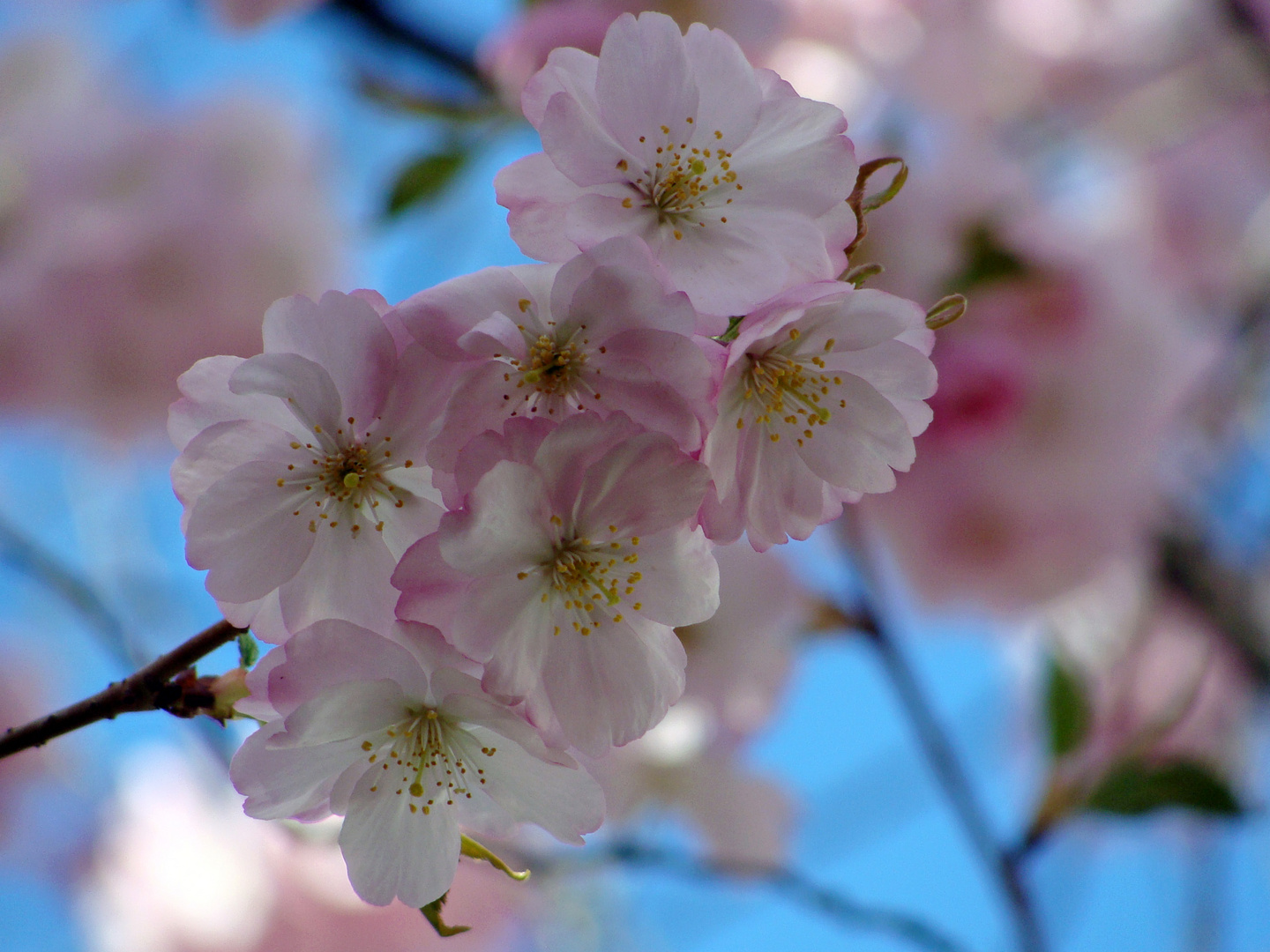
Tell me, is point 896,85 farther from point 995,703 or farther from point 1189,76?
point 995,703

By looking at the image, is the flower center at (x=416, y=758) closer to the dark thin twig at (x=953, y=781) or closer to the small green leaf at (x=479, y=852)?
the small green leaf at (x=479, y=852)

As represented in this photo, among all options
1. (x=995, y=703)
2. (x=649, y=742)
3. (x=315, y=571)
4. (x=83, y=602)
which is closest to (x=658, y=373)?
(x=315, y=571)

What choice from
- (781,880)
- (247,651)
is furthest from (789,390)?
(781,880)

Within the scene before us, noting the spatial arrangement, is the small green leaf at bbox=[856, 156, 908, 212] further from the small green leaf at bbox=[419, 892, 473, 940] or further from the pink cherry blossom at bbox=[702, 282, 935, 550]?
the small green leaf at bbox=[419, 892, 473, 940]

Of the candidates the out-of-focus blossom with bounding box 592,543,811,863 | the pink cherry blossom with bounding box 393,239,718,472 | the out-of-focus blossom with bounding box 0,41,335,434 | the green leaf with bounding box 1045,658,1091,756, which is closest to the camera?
the pink cherry blossom with bounding box 393,239,718,472

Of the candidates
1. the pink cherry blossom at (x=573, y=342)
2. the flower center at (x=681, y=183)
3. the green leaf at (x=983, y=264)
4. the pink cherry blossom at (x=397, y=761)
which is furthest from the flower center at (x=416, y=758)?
the green leaf at (x=983, y=264)

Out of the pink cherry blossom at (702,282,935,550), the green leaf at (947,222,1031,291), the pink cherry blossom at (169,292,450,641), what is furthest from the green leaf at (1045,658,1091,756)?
the pink cherry blossom at (169,292,450,641)
